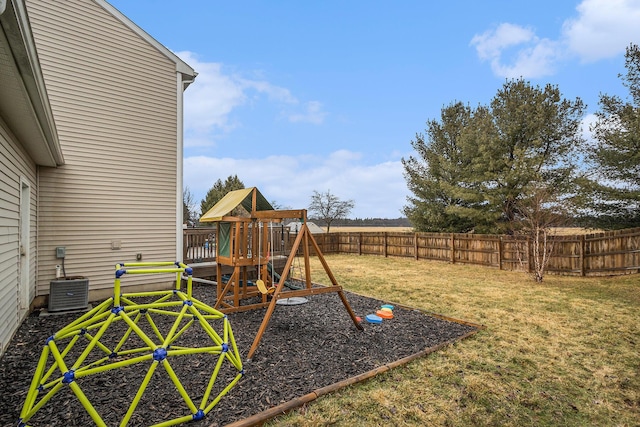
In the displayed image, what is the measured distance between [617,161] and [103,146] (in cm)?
1532

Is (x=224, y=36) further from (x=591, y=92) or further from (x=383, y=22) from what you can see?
(x=591, y=92)

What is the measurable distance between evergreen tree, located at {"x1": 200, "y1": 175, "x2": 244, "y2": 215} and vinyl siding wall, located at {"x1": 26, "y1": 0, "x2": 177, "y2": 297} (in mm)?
22686

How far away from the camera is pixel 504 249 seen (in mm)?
12016

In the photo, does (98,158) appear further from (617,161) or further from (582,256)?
(617,161)

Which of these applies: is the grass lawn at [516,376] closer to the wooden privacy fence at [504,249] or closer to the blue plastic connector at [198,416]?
the blue plastic connector at [198,416]

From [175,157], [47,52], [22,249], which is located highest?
[47,52]

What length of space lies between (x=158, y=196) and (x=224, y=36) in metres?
6.20


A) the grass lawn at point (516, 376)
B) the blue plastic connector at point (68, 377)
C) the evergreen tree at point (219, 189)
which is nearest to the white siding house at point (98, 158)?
the blue plastic connector at point (68, 377)

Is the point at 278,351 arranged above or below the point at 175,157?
below

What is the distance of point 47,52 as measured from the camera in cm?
631

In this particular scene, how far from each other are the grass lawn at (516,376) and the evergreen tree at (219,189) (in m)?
25.5

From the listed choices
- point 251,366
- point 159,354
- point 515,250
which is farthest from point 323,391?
point 515,250

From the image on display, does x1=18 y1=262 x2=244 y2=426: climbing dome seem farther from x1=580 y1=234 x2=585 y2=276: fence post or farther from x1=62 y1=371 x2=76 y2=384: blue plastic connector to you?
x1=580 y1=234 x2=585 y2=276: fence post

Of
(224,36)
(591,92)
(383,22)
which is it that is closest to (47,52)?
(224,36)
